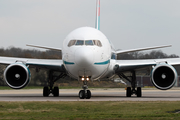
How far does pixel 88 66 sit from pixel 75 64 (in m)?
0.63

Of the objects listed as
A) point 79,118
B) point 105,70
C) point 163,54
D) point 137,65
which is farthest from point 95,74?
point 163,54

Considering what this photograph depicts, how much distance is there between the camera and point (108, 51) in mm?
18859

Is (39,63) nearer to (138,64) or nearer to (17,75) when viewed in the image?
(17,75)

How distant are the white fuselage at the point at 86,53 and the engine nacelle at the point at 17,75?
240 cm

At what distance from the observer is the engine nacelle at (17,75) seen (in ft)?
62.2

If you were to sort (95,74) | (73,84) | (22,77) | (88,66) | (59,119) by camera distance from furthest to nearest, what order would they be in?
(73,84), (22,77), (95,74), (88,66), (59,119)

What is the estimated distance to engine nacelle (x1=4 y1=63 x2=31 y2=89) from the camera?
18953mm

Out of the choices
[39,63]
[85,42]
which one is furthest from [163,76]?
[39,63]

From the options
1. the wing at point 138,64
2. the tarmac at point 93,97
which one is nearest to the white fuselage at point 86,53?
the tarmac at point 93,97

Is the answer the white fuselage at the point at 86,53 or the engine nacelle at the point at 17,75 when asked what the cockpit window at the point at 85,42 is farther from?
the engine nacelle at the point at 17,75

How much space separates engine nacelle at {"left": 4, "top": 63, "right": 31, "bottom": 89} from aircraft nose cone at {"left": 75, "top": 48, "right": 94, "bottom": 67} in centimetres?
360

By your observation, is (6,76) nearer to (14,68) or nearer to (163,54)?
(14,68)

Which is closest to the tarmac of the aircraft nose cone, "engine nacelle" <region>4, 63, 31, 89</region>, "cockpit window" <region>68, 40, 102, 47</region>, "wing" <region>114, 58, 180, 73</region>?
"engine nacelle" <region>4, 63, 31, 89</region>

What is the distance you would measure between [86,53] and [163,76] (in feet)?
15.4
